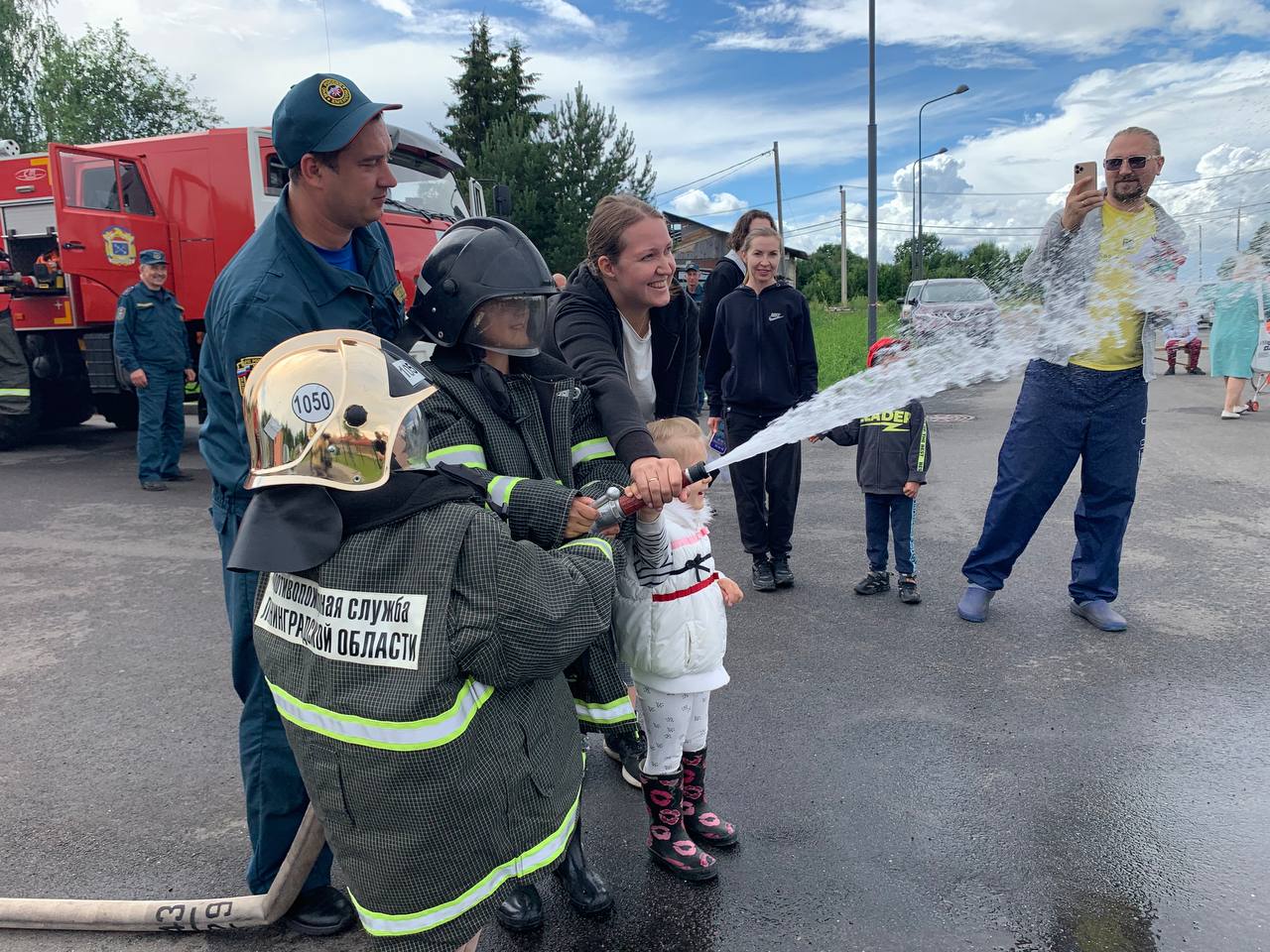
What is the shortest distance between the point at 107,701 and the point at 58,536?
141 inches

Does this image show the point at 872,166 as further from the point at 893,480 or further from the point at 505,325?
the point at 505,325

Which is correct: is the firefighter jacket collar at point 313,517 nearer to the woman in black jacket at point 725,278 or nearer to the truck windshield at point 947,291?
the woman in black jacket at point 725,278

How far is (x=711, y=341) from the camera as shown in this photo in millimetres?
5570

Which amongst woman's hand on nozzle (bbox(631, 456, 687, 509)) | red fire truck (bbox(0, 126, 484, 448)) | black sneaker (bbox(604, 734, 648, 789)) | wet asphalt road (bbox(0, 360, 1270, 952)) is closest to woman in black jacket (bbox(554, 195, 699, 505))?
woman's hand on nozzle (bbox(631, 456, 687, 509))

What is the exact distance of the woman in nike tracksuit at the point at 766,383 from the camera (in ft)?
17.1

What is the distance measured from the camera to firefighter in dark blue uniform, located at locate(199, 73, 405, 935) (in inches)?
82.9

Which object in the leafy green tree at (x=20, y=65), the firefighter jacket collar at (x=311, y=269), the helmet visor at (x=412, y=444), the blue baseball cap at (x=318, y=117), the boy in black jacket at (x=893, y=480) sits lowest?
the boy in black jacket at (x=893, y=480)

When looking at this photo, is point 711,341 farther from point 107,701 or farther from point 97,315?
point 97,315

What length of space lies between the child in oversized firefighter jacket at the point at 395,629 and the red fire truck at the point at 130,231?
770 cm

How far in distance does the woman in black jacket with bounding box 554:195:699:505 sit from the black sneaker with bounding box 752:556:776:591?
235 centimetres

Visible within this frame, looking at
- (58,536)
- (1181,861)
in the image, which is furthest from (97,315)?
(1181,861)

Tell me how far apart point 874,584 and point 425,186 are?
745 cm

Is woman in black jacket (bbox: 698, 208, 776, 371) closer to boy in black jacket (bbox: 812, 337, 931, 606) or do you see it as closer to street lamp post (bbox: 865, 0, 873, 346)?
boy in black jacket (bbox: 812, 337, 931, 606)

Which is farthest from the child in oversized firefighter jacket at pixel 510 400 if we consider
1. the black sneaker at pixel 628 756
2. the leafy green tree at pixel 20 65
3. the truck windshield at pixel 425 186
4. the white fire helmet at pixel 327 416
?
the leafy green tree at pixel 20 65
